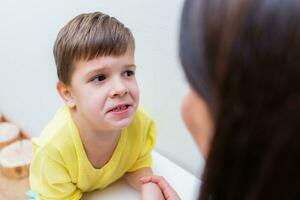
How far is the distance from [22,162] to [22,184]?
67 millimetres

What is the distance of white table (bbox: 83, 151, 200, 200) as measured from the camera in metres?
0.80

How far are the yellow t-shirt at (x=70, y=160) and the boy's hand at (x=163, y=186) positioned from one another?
72 mm

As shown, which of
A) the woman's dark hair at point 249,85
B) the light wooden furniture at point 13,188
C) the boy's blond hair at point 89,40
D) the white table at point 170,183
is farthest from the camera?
the light wooden furniture at point 13,188

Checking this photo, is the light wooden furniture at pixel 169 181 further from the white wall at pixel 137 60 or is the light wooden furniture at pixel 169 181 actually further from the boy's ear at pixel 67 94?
the boy's ear at pixel 67 94

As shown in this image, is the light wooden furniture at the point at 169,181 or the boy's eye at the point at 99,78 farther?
the light wooden furniture at the point at 169,181

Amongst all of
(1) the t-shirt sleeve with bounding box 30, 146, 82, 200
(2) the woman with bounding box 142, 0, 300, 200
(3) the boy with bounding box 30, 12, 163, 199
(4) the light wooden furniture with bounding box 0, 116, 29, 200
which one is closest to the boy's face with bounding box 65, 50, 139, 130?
(3) the boy with bounding box 30, 12, 163, 199

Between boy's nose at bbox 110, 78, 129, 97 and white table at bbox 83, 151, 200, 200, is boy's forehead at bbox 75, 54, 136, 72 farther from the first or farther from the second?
white table at bbox 83, 151, 200, 200

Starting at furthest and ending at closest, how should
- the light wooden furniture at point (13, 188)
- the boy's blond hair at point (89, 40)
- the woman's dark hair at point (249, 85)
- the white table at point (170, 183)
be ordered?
the light wooden furniture at point (13, 188) → the white table at point (170, 183) → the boy's blond hair at point (89, 40) → the woman's dark hair at point (249, 85)

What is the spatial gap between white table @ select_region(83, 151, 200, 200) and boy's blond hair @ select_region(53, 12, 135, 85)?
25 centimetres

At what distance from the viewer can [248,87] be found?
30cm

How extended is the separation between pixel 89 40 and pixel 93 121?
0.14m

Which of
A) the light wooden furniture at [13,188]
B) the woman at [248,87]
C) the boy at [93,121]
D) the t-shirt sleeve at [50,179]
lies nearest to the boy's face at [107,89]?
the boy at [93,121]

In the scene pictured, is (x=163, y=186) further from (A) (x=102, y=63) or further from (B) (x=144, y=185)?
(A) (x=102, y=63)

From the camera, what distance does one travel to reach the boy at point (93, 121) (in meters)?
0.67
